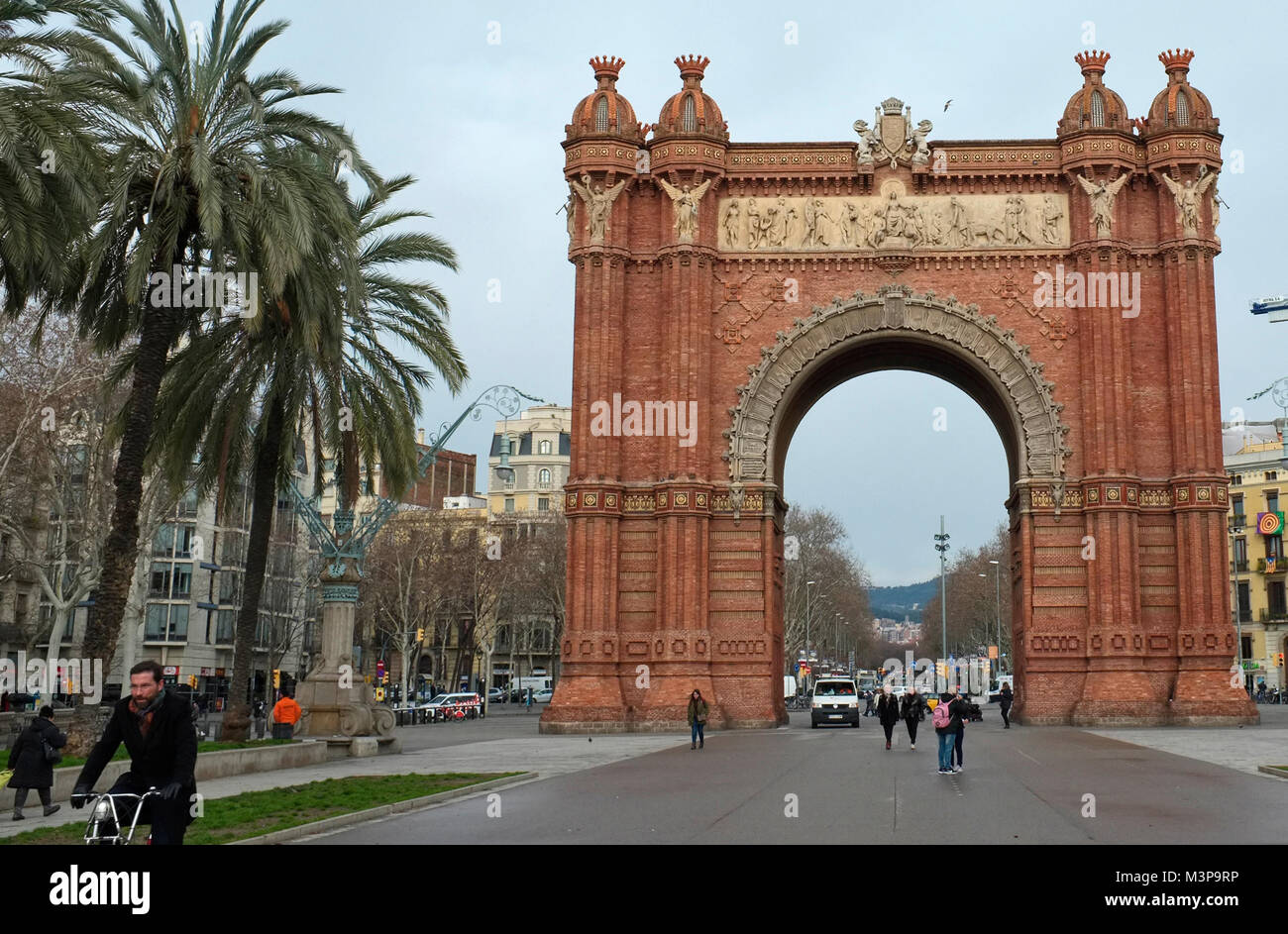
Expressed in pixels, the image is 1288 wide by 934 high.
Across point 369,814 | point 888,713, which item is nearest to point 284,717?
point 888,713

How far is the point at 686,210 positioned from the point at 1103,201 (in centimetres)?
1279

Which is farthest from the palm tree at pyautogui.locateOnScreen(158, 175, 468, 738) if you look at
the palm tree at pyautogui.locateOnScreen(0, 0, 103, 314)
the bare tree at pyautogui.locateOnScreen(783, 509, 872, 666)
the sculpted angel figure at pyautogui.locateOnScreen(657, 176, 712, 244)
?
the bare tree at pyautogui.locateOnScreen(783, 509, 872, 666)

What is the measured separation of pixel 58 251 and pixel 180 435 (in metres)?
7.17

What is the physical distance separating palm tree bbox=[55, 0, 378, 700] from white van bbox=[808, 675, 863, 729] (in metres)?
27.5

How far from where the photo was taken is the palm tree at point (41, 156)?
1800 cm

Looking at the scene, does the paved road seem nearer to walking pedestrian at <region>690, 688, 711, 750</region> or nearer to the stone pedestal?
walking pedestrian at <region>690, 688, 711, 750</region>

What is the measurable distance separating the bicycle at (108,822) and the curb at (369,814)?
3670mm

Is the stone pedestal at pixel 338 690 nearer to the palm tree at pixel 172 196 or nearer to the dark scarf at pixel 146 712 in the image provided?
the palm tree at pixel 172 196

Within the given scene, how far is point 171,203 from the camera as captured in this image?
2138 cm

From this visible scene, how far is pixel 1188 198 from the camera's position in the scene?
129 feet

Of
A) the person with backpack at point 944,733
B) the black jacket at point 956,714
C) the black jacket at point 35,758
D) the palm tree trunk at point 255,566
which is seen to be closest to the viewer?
the black jacket at point 35,758

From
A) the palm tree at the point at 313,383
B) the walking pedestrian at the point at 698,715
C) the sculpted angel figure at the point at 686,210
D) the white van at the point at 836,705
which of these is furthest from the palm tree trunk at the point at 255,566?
the white van at the point at 836,705
